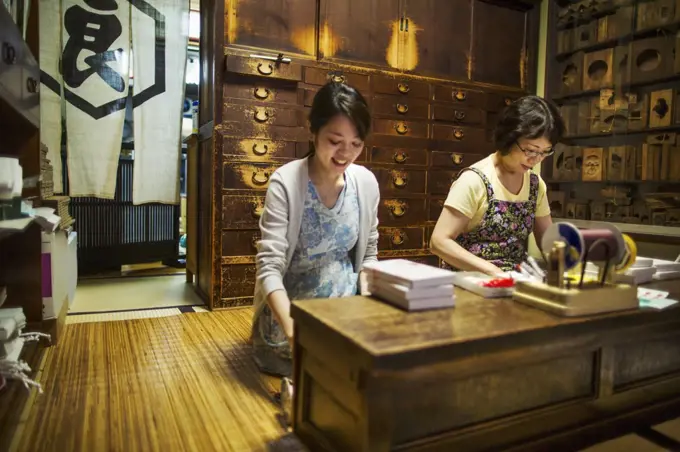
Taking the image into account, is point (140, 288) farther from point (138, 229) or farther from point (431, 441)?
point (431, 441)

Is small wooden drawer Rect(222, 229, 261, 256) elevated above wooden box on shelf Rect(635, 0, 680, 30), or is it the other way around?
wooden box on shelf Rect(635, 0, 680, 30)

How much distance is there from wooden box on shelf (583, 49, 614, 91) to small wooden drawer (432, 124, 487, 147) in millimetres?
816

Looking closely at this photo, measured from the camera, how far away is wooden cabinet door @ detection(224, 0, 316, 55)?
2.72 m

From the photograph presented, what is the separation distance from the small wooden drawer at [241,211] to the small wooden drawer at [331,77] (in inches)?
30.2

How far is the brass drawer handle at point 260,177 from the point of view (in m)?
2.79

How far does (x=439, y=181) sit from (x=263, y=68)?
1373 mm

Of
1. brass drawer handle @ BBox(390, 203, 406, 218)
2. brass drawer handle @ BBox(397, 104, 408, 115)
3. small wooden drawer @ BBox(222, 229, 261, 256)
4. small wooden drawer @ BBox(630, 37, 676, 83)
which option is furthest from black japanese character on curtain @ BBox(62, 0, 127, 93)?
small wooden drawer @ BBox(630, 37, 676, 83)

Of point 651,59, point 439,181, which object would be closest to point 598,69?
point 651,59

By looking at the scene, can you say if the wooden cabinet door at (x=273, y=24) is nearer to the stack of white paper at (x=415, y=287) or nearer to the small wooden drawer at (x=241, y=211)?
the small wooden drawer at (x=241, y=211)

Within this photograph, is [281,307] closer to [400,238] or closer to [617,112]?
[400,238]

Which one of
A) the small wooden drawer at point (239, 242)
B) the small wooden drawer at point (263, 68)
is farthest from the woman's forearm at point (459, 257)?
the small wooden drawer at point (263, 68)

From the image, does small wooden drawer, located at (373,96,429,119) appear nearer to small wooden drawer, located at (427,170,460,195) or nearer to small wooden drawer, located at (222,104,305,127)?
small wooden drawer, located at (427,170,460,195)

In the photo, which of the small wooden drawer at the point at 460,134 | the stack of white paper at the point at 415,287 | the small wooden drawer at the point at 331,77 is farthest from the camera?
the small wooden drawer at the point at 460,134

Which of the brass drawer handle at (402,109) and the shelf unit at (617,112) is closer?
the shelf unit at (617,112)
